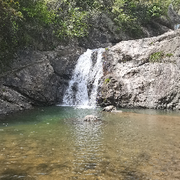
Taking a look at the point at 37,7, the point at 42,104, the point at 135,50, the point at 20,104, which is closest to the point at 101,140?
the point at 20,104

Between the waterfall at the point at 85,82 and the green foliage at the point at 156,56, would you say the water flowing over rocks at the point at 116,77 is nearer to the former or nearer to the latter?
the green foliage at the point at 156,56

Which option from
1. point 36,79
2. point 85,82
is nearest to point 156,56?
point 85,82

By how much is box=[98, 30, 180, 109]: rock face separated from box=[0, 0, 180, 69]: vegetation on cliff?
→ 6393mm

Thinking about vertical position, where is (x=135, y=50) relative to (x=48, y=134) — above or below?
above

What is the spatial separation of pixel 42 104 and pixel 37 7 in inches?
349

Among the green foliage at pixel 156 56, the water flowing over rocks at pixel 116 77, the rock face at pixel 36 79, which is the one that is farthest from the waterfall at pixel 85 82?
the green foliage at pixel 156 56

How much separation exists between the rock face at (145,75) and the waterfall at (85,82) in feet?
2.23

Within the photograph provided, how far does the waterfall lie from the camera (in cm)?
1495

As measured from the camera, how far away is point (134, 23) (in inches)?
970

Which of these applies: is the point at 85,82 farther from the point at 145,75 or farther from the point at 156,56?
the point at 156,56

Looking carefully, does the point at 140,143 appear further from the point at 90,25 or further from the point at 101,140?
the point at 90,25

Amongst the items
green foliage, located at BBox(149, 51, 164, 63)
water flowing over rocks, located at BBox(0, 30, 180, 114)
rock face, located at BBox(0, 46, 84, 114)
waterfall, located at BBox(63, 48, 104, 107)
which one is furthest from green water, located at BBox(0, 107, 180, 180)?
green foliage, located at BBox(149, 51, 164, 63)

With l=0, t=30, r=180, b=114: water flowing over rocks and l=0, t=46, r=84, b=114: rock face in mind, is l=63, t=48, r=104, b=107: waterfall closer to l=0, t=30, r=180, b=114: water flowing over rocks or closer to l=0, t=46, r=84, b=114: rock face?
l=0, t=30, r=180, b=114: water flowing over rocks

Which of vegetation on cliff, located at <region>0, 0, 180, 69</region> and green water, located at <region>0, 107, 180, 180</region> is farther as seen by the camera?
vegetation on cliff, located at <region>0, 0, 180, 69</region>
